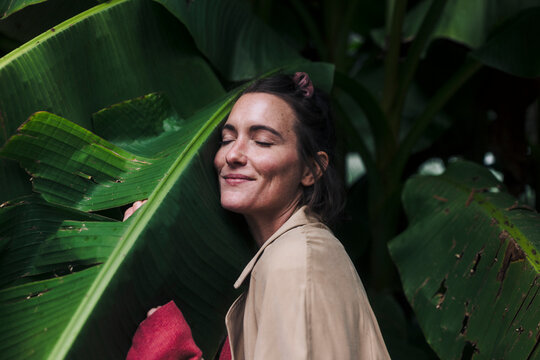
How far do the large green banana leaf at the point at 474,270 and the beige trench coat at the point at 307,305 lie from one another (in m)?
0.36

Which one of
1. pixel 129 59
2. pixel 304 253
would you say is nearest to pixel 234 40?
pixel 129 59

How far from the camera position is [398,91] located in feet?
6.63

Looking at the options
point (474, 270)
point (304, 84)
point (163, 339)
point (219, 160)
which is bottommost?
point (474, 270)

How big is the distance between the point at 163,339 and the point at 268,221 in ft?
1.08

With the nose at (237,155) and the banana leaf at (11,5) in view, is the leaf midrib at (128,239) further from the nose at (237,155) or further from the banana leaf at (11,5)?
the banana leaf at (11,5)

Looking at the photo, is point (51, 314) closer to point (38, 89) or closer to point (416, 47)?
point (38, 89)

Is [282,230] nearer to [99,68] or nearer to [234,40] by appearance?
[99,68]

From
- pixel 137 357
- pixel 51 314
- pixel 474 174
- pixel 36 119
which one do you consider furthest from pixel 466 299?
pixel 36 119

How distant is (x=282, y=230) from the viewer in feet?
3.32

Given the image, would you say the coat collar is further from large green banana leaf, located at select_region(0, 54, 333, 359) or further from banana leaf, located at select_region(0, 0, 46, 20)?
banana leaf, located at select_region(0, 0, 46, 20)

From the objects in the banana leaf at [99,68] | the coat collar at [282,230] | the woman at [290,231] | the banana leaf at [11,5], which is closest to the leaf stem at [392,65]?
the banana leaf at [99,68]

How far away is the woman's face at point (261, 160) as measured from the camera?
1.06m

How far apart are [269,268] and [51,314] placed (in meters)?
0.38

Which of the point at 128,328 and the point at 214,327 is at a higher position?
the point at 128,328
